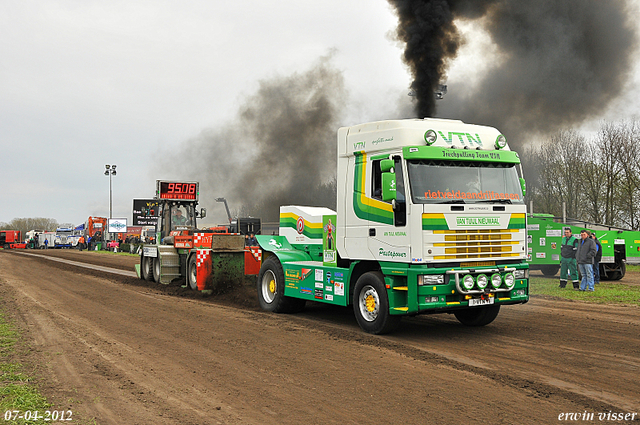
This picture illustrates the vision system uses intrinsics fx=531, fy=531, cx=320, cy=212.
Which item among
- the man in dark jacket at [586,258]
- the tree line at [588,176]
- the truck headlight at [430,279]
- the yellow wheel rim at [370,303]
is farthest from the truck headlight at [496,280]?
the tree line at [588,176]

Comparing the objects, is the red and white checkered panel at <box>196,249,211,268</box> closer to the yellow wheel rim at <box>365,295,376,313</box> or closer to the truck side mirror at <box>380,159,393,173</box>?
the yellow wheel rim at <box>365,295,376,313</box>

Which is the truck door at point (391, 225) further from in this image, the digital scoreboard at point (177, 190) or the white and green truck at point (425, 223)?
the digital scoreboard at point (177, 190)

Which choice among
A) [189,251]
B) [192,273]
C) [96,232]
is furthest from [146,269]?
[96,232]

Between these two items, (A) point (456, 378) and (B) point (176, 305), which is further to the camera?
(B) point (176, 305)

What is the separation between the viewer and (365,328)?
9.00 metres

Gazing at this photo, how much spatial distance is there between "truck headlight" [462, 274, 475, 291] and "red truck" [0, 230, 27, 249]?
79.9 metres

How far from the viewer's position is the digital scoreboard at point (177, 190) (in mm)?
18592

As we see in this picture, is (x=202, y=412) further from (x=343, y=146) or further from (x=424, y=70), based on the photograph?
(x=424, y=70)

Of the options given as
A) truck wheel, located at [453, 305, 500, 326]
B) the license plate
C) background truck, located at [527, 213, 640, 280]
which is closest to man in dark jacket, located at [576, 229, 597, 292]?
background truck, located at [527, 213, 640, 280]

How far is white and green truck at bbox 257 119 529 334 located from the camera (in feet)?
26.7

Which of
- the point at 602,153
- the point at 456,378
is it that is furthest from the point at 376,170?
the point at 602,153

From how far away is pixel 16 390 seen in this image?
5617 millimetres

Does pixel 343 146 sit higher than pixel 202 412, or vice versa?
pixel 343 146

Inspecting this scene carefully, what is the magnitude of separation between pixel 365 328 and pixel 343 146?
3.28 m
